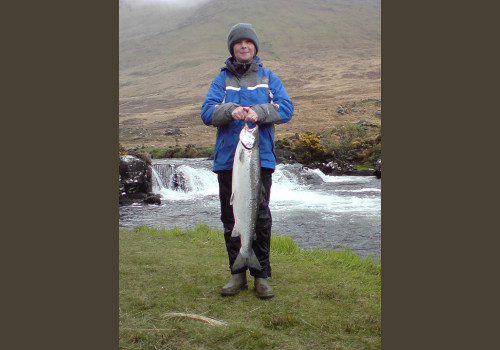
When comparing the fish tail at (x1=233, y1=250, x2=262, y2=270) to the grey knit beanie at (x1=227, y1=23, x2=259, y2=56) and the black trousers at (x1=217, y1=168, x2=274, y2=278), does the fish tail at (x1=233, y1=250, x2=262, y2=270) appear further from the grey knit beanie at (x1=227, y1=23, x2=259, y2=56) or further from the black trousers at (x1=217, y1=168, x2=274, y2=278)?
the grey knit beanie at (x1=227, y1=23, x2=259, y2=56)

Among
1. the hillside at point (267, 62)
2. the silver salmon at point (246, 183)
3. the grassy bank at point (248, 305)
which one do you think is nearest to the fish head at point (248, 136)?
the silver salmon at point (246, 183)

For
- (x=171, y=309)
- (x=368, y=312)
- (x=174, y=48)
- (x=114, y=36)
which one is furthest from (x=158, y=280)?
(x=174, y=48)

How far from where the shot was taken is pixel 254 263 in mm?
4688

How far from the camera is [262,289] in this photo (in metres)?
4.82

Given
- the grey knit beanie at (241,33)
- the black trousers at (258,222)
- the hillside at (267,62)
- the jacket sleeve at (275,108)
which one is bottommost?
the black trousers at (258,222)

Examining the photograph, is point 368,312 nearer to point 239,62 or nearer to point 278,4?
point 239,62

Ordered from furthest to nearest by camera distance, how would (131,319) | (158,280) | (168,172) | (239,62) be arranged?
(168,172)
(158,280)
(239,62)
(131,319)

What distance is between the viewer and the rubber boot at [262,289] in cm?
477

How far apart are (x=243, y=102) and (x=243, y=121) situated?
27 centimetres

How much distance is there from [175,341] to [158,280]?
180 cm

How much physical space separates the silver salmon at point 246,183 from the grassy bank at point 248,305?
80cm

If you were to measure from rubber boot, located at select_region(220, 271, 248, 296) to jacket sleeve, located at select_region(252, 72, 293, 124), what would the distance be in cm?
178

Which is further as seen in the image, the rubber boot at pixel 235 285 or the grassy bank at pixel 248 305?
the rubber boot at pixel 235 285

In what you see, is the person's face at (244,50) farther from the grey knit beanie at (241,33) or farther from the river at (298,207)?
the river at (298,207)
